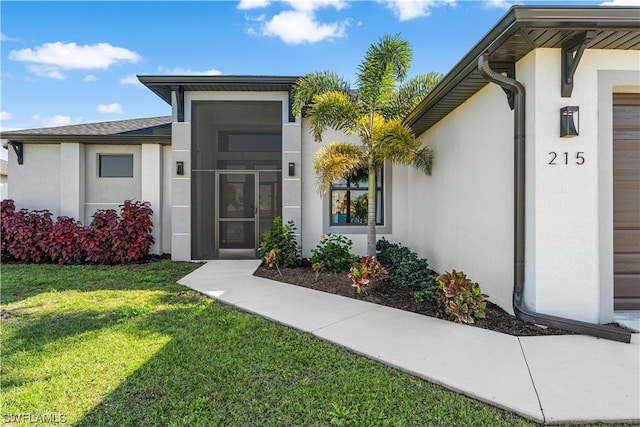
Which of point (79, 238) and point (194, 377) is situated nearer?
point (194, 377)

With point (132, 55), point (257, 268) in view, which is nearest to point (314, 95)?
point (257, 268)

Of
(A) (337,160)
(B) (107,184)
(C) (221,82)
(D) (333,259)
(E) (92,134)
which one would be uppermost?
(C) (221,82)

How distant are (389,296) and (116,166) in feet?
29.8

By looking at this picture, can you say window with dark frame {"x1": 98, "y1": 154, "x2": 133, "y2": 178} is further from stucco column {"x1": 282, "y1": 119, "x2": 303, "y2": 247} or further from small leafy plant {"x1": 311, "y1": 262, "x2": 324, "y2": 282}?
small leafy plant {"x1": 311, "y1": 262, "x2": 324, "y2": 282}

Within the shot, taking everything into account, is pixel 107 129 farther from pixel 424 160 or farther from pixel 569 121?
pixel 569 121

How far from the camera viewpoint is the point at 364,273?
5.03 metres

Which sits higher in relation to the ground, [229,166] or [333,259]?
[229,166]

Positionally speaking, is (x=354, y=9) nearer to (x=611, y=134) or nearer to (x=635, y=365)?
(x=611, y=134)

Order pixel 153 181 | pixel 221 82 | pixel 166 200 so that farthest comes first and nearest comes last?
pixel 166 200 < pixel 153 181 < pixel 221 82

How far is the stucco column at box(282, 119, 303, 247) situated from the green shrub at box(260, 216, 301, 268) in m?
0.44

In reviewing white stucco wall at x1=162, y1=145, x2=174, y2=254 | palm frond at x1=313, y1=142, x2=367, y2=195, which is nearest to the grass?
palm frond at x1=313, y1=142, x2=367, y2=195

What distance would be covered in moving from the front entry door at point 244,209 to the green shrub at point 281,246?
1.25m

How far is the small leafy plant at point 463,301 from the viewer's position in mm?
3771

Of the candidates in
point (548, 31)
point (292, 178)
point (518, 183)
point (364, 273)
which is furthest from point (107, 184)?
point (548, 31)
